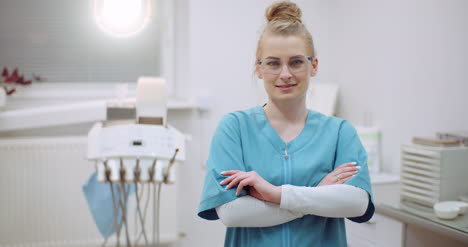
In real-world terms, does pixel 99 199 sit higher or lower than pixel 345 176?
lower

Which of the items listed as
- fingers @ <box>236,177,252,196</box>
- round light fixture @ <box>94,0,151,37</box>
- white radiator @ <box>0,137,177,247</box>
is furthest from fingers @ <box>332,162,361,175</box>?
white radiator @ <box>0,137,177,247</box>

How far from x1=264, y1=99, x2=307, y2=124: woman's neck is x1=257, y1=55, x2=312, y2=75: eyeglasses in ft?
0.33

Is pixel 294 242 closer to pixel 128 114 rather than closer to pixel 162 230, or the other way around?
pixel 128 114

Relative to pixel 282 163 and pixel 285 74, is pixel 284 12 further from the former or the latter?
pixel 282 163

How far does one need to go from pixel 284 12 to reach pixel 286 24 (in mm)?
72

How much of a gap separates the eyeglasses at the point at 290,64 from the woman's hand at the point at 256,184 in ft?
→ 0.94

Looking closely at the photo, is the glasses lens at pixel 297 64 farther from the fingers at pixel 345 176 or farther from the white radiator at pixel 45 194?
the white radiator at pixel 45 194

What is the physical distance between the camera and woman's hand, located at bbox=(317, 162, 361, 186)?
4.33ft

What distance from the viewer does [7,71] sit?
296cm

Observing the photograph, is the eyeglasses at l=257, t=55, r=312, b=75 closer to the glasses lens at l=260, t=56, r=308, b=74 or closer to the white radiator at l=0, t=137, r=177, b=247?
the glasses lens at l=260, t=56, r=308, b=74

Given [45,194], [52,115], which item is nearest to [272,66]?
[52,115]

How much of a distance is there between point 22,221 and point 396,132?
2140mm

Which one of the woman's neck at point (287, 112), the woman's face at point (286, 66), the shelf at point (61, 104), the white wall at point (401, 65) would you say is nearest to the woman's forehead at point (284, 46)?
the woman's face at point (286, 66)

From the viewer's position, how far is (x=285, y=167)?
4.35 ft
